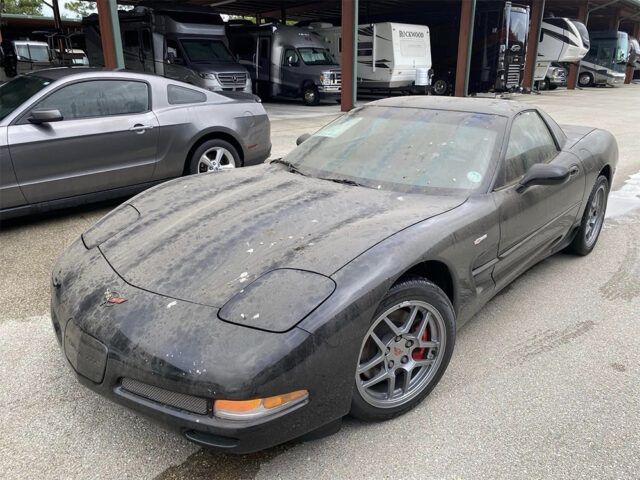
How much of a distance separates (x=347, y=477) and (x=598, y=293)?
255 centimetres

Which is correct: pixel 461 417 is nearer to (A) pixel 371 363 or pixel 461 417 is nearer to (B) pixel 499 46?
(A) pixel 371 363

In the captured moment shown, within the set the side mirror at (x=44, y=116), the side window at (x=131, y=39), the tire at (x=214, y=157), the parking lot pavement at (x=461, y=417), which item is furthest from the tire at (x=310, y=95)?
the parking lot pavement at (x=461, y=417)

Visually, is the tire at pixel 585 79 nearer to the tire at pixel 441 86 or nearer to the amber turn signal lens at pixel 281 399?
the tire at pixel 441 86

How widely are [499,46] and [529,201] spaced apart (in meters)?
19.2

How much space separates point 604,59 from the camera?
95.3ft

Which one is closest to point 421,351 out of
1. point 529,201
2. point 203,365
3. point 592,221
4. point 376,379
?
point 376,379

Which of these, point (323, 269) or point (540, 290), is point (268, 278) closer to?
point (323, 269)

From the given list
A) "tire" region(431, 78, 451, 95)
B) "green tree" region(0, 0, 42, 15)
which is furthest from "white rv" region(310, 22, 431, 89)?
"green tree" region(0, 0, 42, 15)

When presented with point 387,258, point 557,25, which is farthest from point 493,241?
point 557,25

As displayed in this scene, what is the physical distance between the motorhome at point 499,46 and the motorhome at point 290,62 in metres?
6.52

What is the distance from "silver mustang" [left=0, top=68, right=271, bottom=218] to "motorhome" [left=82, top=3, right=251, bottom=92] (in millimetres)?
8510

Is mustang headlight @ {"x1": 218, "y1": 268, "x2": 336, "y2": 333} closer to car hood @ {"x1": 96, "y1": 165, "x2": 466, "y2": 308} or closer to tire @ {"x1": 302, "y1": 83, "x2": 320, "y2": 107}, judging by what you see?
car hood @ {"x1": 96, "y1": 165, "x2": 466, "y2": 308}

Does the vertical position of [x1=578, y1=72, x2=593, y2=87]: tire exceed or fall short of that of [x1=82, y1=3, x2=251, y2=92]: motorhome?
it falls short

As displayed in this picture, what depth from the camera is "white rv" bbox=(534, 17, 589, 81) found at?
2295cm
